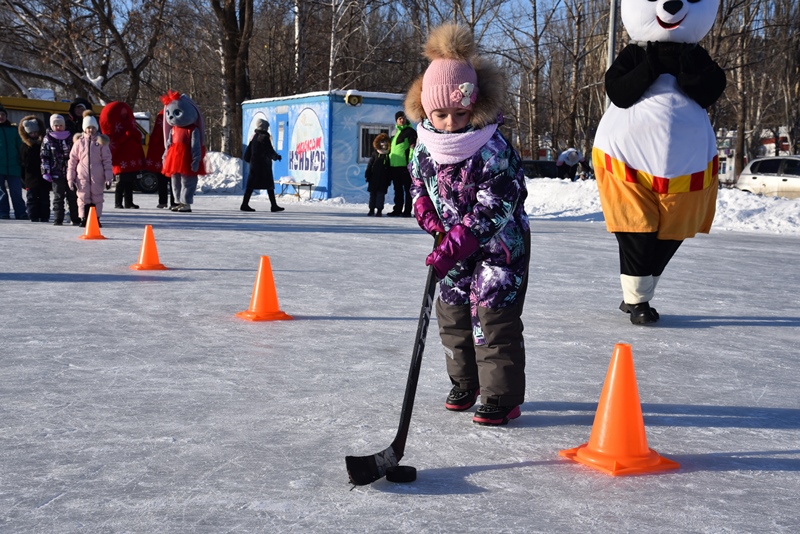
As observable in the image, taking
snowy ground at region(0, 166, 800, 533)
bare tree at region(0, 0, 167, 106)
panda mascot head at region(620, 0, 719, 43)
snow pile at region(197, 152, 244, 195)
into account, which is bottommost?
snowy ground at region(0, 166, 800, 533)

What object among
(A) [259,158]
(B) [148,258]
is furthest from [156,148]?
(B) [148,258]

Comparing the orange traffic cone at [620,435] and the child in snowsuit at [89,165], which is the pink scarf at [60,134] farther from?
the orange traffic cone at [620,435]

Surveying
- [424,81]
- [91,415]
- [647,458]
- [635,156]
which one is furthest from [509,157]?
[635,156]

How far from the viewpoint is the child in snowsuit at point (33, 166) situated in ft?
40.7

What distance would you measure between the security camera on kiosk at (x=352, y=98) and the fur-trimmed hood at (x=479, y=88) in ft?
56.0

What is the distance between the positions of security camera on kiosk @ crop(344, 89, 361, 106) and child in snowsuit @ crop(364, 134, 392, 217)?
188 inches

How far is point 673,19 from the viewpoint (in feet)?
20.1

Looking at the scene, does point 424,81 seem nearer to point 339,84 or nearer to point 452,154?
point 452,154

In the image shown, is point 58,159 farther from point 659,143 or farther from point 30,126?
point 659,143

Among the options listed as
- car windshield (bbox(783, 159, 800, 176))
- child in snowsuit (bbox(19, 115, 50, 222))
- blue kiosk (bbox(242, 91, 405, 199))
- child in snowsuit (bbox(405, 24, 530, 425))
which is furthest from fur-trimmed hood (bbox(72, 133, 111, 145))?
car windshield (bbox(783, 159, 800, 176))

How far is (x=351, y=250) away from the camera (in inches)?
401

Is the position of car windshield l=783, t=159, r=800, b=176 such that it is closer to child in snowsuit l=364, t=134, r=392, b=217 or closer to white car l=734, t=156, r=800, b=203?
white car l=734, t=156, r=800, b=203

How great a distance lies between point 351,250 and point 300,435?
22.3 ft

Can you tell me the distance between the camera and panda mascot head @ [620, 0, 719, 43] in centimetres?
613
